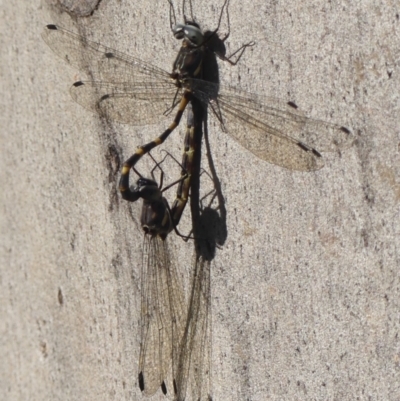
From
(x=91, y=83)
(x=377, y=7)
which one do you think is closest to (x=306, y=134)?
(x=377, y=7)

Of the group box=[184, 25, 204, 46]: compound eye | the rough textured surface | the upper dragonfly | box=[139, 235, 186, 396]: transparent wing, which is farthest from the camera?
box=[139, 235, 186, 396]: transparent wing

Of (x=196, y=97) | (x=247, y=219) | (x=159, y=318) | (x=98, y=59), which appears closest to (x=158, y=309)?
(x=159, y=318)

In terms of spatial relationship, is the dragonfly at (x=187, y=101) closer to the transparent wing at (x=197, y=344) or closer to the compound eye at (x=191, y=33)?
the compound eye at (x=191, y=33)

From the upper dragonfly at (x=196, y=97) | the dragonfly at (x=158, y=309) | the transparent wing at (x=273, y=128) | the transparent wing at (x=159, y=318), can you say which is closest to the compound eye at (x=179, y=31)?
the upper dragonfly at (x=196, y=97)

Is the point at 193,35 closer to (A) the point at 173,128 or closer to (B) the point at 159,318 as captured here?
(A) the point at 173,128

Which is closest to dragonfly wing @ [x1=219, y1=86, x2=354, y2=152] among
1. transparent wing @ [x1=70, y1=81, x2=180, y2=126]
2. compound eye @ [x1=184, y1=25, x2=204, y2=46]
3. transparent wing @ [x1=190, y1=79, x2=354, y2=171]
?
transparent wing @ [x1=190, y1=79, x2=354, y2=171]

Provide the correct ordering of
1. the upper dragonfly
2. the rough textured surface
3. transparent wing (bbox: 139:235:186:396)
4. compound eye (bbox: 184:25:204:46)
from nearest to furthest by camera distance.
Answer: the rough textured surface, the upper dragonfly, compound eye (bbox: 184:25:204:46), transparent wing (bbox: 139:235:186:396)

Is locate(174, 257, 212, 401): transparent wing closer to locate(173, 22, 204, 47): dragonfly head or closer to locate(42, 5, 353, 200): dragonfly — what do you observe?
locate(42, 5, 353, 200): dragonfly
